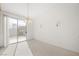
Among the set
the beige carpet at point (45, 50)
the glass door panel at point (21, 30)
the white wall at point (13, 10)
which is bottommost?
the beige carpet at point (45, 50)

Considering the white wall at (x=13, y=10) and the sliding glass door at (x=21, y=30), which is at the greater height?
the white wall at (x=13, y=10)

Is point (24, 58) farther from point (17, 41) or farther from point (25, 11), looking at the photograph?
point (25, 11)

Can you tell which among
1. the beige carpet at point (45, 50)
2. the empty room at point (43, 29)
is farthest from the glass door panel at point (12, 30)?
the beige carpet at point (45, 50)

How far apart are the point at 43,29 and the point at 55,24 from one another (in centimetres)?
30

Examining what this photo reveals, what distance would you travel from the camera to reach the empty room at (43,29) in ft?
7.09

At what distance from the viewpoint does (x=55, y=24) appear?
2225 millimetres

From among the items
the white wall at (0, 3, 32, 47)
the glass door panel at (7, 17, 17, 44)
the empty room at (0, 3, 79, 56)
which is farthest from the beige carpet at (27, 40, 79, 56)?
the white wall at (0, 3, 32, 47)

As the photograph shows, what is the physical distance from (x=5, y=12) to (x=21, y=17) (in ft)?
1.16

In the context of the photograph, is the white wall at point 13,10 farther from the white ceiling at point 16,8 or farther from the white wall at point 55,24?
the white wall at point 55,24

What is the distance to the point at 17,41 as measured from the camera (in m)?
2.20

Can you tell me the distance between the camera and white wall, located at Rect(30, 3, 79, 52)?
2189 millimetres

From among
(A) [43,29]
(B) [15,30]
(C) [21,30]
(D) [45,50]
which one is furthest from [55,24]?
(B) [15,30]

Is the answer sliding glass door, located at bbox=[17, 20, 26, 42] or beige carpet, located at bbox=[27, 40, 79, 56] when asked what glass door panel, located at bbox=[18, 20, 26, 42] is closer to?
sliding glass door, located at bbox=[17, 20, 26, 42]

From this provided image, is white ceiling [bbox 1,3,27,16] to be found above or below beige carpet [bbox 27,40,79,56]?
above
